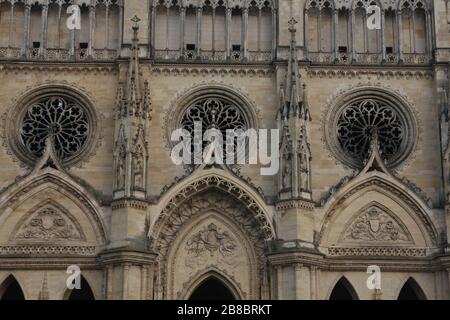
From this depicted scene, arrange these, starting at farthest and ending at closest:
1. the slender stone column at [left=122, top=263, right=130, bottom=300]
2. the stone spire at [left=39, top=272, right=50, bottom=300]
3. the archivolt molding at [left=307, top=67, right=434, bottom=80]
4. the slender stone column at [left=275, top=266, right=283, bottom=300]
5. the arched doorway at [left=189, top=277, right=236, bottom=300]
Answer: the arched doorway at [left=189, top=277, right=236, bottom=300] → the archivolt molding at [left=307, top=67, right=434, bottom=80] → the stone spire at [left=39, top=272, right=50, bottom=300] → the slender stone column at [left=275, top=266, right=283, bottom=300] → the slender stone column at [left=122, top=263, right=130, bottom=300]

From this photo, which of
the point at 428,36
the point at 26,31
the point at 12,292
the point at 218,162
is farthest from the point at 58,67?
the point at 428,36

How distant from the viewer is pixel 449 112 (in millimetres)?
27828

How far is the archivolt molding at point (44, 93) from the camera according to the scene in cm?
2809

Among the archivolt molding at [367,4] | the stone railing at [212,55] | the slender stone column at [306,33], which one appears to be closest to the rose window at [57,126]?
the stone railing at [212,55]

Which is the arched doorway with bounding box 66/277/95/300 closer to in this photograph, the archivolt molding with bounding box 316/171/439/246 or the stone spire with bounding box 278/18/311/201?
the stone spire with bounding box 278/18/311/201

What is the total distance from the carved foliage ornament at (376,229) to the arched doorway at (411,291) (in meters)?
1.32

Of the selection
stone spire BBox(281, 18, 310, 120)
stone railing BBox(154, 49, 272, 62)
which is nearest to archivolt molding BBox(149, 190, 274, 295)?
stone spire BBox(281, 18, 310, 120)

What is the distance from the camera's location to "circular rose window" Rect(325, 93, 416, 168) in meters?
28.5

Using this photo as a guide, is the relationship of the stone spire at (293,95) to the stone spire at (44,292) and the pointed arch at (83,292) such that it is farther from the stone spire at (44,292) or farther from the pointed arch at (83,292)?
the stone spire at (44,292)

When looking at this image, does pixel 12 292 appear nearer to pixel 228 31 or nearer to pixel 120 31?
pixel 120 31

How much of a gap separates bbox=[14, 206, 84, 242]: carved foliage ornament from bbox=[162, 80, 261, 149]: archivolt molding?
4216 mm

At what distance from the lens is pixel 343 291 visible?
29.5 metres
